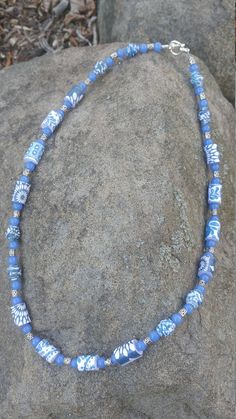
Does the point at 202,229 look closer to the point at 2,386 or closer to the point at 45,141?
the point at 45,141

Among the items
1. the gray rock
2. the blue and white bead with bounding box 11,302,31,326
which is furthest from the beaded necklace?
the gray rock

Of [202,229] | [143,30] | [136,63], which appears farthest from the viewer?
[143,30]

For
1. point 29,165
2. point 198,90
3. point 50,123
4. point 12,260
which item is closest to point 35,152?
point 29,165

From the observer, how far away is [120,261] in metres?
2.53

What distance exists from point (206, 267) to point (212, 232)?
0.74 ft

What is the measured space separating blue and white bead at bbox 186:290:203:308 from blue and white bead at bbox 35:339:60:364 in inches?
29.2

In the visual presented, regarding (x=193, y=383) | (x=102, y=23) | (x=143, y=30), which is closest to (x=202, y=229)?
(x=193, y=383)

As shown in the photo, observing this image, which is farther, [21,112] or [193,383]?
[21,112]

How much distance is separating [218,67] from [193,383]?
2.23 meters

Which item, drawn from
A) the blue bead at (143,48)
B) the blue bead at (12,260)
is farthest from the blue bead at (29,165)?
the blue bead at (143,48)

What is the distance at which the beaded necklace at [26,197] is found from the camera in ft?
7.91

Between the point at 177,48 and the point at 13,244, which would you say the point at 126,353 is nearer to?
the point at 13,244

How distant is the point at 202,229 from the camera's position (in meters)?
2.77

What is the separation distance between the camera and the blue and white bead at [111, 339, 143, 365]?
2.38 metres
